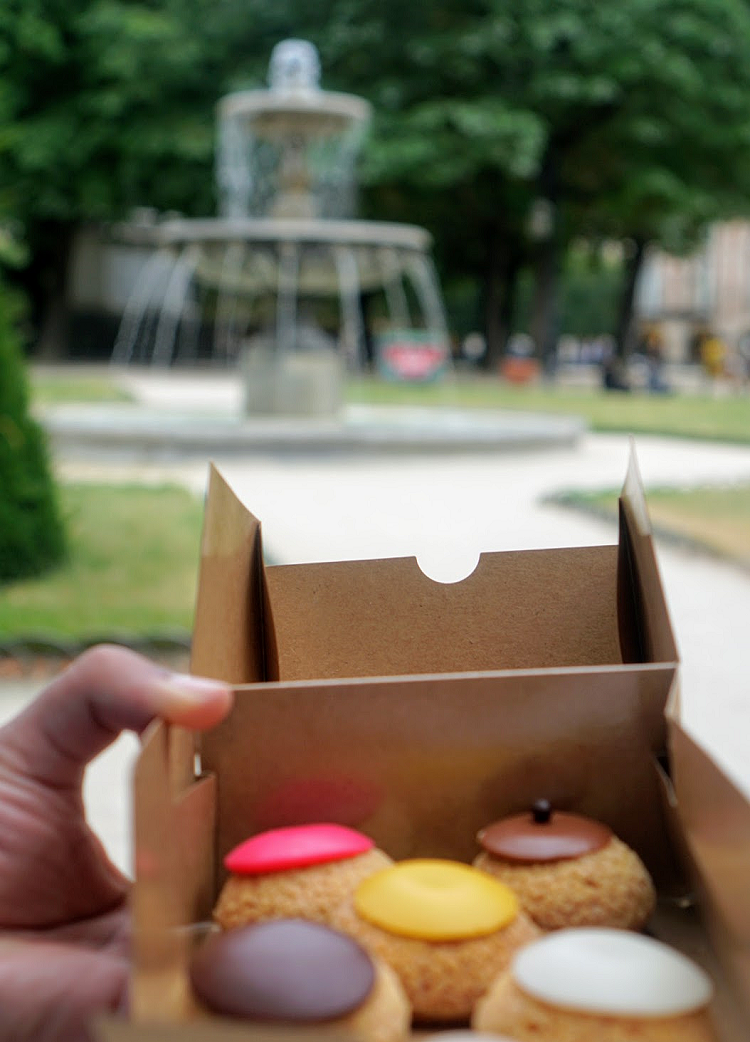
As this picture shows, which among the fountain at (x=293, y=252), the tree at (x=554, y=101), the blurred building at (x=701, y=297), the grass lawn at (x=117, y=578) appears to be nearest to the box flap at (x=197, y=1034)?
the grass lawn at (x=117, y=578)

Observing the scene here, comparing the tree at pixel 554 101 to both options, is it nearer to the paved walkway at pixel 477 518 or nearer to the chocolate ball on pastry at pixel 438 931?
the paved walkway at pixel 477 518

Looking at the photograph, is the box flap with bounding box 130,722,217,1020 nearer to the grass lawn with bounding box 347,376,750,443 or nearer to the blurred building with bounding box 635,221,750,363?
the grass lawn with bounding box 347,376,750,443

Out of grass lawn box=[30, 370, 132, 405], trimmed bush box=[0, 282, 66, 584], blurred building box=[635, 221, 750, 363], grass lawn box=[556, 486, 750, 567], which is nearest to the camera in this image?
trimmed bush box=[0, 282, 66, 584]

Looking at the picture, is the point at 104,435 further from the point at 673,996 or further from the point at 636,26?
the point at 636,26

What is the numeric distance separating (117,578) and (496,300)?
88.0ft

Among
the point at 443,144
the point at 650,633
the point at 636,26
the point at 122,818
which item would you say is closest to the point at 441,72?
the point at 443,144

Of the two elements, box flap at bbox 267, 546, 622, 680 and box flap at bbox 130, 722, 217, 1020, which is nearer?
box flap at bbox 130, 722, 217, 1020

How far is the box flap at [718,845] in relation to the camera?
2.08 ft

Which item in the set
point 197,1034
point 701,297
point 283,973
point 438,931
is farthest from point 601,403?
point 701,297

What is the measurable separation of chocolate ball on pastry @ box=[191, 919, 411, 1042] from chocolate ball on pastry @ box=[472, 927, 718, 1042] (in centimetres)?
7

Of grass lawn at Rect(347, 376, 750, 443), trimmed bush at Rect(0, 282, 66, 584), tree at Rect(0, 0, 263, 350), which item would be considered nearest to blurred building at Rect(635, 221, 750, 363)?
grass lawn at Rect(347, 376, 750, 443)

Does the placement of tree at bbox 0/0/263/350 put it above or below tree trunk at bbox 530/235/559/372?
above

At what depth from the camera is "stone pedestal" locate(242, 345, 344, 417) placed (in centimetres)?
1284

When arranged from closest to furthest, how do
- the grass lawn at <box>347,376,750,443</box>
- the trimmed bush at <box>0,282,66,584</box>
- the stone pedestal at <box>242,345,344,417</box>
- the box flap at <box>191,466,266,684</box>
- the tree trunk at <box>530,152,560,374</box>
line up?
the box flap at <box>191,466,266,684</box> < the trimmed bush at <box>0,282,66,584</box> < the stone pedestal at <box>242,345,344,417</box> < the grass lawn at <box>347,376,750,443</box> < the tree trunk at <box>530,152,560,374</box>
